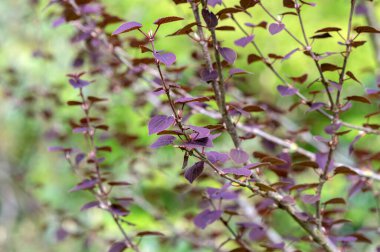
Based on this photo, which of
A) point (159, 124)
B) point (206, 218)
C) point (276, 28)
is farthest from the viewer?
point (206, 218)

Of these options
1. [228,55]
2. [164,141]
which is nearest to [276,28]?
[228,55]

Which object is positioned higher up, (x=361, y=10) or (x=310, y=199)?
(x=361, y=10)

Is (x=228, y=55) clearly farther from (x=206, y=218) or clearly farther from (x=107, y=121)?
(x=107, y=121)

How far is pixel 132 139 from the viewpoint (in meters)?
2.35

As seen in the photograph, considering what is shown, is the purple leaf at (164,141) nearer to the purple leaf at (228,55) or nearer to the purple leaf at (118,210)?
the purple leaf at (228,55)

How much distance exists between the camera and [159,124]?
0.93 meters

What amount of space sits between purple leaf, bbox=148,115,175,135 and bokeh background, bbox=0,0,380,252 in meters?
1.26

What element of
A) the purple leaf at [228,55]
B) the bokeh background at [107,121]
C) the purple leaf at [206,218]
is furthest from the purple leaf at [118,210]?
the bokeh background at [107,121]

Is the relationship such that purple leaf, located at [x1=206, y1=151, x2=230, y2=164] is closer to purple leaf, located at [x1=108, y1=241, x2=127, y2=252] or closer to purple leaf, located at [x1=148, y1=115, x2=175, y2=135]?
purple leaf, located at [x1=148, y1=115, x2=175, y2=135]

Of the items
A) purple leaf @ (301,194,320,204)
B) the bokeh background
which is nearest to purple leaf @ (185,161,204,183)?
purple leaf @ (301,194,320,204)

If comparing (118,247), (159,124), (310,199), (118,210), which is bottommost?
(118,247)

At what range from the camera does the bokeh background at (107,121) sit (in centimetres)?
287

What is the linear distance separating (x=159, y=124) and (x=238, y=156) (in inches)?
10.1

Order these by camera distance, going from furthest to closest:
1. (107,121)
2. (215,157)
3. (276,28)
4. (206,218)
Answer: (107,121), (206,218), (276,28), (215,157)
